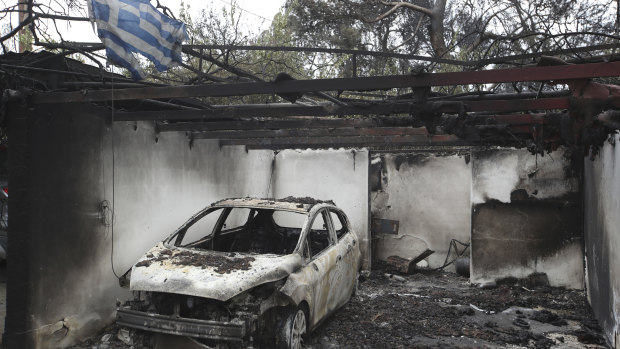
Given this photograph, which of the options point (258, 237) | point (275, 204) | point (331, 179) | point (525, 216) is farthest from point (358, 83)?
point (331, 179)

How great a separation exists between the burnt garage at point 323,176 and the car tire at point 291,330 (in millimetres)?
791

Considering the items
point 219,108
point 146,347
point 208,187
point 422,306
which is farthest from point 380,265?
point 146,347

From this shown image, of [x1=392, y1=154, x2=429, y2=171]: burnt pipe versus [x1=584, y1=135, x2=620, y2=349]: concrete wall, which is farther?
[x1=392, y1=154, x2=429, y2=171]: burnt pipe

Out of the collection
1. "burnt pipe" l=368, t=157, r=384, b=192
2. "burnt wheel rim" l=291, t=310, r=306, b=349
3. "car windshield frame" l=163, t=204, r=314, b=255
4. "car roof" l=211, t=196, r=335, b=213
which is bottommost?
"burnt wheel rim" l=291, t=310, r=306, b=349

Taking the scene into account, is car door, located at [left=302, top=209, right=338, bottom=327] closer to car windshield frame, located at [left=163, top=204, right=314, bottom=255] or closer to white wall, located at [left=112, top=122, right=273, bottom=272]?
car windshield frame, located at [left=163, top=204, right=314, bottom=255]

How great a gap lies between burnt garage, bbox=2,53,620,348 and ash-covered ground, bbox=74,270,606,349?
0.19 meters

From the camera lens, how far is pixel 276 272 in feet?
15.5

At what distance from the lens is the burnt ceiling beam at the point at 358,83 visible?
11.6 feet

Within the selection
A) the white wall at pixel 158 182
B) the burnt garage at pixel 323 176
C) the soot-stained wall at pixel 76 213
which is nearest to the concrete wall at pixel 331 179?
the burnt garage at pixel 323 176

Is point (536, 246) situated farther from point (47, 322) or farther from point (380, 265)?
point (47, 322)

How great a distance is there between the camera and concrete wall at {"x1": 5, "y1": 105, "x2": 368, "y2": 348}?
5098 millimetres

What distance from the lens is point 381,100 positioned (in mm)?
5453

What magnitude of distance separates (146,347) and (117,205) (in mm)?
2465

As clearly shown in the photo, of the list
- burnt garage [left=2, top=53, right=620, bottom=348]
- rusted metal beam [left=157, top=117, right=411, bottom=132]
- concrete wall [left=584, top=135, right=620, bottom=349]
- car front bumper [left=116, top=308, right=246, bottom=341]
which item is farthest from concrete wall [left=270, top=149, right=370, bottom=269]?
car front bumper [left=116, top=308, right=246, bottom=341]
